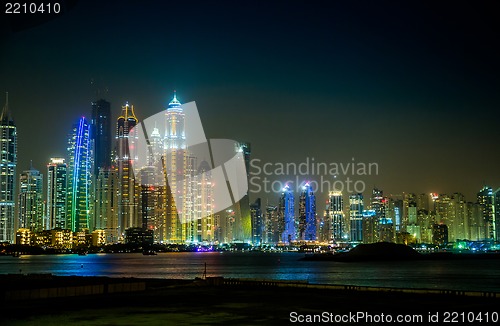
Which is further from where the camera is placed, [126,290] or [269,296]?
[126,290]

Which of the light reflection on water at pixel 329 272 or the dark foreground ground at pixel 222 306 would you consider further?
the light reflection on water at pixel 329 272

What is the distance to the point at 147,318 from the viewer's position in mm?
22203

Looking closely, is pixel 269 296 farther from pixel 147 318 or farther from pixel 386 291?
pixel 147 318

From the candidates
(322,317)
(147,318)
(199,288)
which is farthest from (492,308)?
(199,288)

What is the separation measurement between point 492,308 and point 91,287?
61.0 ft

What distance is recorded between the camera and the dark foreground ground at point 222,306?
21906mm

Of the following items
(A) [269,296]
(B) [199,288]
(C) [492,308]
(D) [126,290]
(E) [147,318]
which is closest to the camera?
(E) [147,318]

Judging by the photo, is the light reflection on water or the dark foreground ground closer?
the dark foreground ground

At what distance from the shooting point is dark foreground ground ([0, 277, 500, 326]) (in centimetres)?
2191

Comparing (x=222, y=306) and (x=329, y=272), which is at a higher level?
(x=222, y=306)

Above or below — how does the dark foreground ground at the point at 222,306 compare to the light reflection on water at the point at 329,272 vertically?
above

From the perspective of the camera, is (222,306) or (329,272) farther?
(329,272)

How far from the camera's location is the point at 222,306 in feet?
85.9

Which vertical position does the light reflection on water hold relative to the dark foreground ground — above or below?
below
